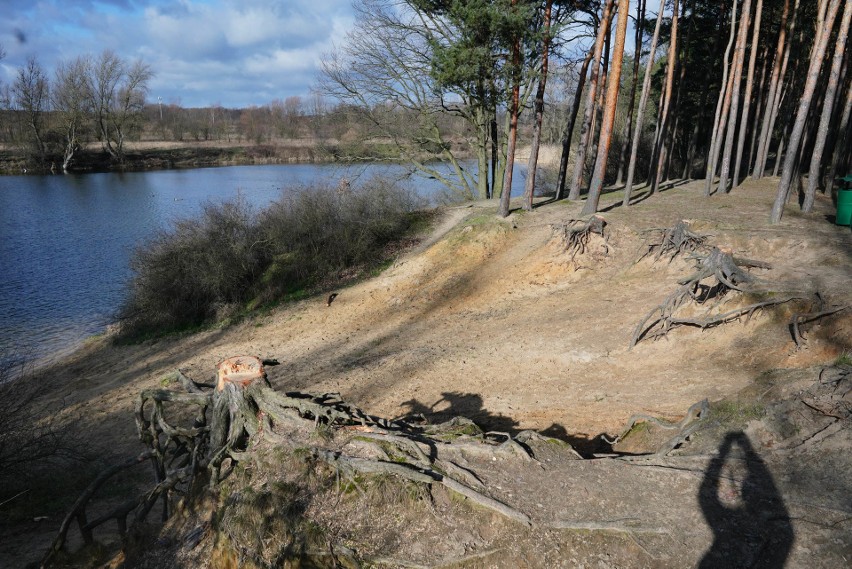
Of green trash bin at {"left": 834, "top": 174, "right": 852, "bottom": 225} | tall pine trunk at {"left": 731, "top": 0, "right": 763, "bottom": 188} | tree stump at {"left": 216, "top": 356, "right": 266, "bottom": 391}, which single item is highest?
tall pine trunk at {"left": 731, "top": 0, "right": 763, "bottom": 188}

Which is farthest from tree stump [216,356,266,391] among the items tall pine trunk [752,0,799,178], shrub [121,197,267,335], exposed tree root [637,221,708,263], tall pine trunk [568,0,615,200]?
tall pine trunk [752,0,799,178]

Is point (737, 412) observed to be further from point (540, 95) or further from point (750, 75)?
point (750, 75)

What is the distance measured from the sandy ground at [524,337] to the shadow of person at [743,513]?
2.44 m

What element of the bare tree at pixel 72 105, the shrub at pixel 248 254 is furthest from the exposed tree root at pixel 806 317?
the bare tree at pixel 72 105

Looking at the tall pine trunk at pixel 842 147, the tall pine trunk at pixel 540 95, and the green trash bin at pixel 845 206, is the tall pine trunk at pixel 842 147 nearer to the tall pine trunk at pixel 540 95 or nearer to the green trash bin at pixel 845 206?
the green trash bin at pixel 845 206

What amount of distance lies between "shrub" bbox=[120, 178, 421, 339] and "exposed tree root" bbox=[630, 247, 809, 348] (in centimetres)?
1180

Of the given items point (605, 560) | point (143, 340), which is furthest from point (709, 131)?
point (605, 560)

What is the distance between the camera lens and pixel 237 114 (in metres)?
108

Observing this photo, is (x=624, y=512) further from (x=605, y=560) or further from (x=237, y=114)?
(x=237, y=114)

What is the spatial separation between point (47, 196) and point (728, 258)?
42830 mm

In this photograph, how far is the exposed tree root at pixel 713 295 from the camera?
966 centimetres

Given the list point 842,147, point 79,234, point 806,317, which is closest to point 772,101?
point 842,147

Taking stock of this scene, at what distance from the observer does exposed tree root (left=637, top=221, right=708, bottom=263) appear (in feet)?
43.3

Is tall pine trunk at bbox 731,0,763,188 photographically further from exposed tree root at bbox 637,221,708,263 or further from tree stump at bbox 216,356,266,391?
tree stump at bbox 216,356,266,391
